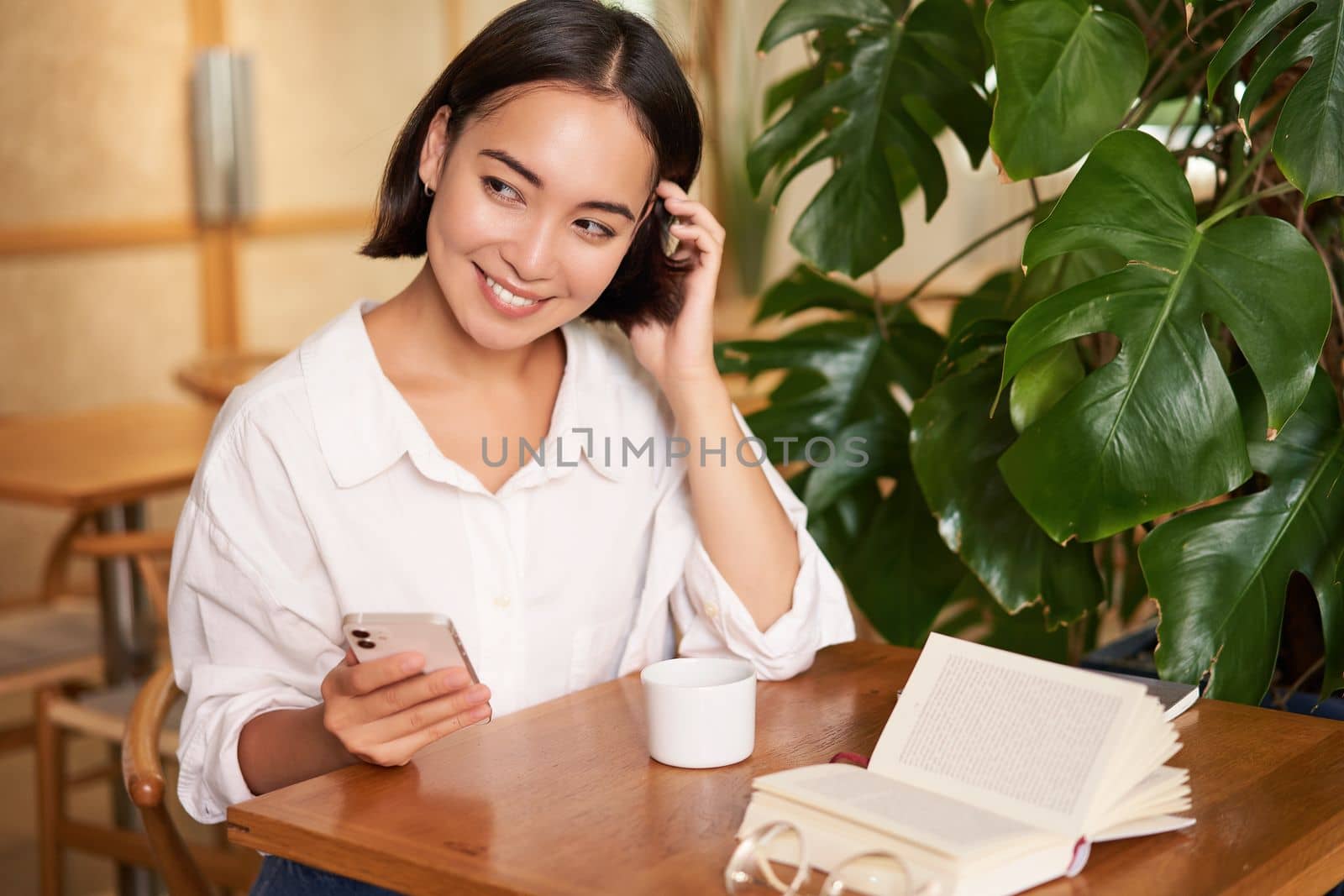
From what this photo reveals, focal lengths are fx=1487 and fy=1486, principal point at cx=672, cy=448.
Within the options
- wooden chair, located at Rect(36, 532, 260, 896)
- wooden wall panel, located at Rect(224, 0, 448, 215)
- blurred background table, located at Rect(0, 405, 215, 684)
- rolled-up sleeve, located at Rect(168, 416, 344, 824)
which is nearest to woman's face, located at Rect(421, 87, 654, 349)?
rolled-up sleeve, located at Rect(168, 416, 344, 824)

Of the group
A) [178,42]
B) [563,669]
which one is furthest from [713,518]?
[178,42]

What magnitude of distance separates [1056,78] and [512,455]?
647mm

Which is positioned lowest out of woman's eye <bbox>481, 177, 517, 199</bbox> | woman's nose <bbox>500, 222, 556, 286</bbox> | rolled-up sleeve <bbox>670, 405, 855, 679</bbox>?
rolled-up sleeve <bbox>670, 405, 855, 679</bbox>

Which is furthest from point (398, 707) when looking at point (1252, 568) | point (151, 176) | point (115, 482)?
point (151, 176)

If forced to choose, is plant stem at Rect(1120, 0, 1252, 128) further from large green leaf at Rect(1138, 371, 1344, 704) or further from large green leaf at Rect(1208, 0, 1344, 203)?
large green leaf at Rect(1138, 371, 1344, 704)

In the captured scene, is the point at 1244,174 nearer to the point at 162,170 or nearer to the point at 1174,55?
the point at 1174,55

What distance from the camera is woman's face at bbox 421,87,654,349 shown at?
133cm

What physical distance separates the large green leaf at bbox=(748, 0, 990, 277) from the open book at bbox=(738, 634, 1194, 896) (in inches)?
28.7

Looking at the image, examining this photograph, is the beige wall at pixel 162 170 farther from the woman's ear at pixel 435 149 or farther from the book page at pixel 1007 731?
the book page at pixel 1007 731

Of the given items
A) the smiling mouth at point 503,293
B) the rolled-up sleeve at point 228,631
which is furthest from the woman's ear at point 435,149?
the rolled-up sleeve at point 228,631

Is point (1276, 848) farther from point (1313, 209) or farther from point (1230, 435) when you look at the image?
point (1313, 209)

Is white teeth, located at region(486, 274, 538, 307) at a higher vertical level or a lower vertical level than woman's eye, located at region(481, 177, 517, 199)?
lower

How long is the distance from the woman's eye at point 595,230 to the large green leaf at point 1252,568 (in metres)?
0.57

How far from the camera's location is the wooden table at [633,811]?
0.95 metres
